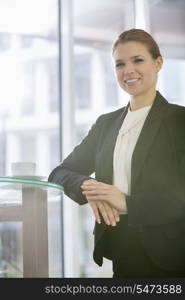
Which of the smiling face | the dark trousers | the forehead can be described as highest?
the forehead

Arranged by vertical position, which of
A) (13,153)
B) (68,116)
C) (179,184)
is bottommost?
(179,184)

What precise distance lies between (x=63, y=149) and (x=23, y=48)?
392 mm

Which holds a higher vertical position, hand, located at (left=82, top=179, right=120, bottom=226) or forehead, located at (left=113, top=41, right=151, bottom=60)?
forehead, located at (left=113, top=41, right=151, bottom=60)

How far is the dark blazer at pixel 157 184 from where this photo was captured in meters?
1.36

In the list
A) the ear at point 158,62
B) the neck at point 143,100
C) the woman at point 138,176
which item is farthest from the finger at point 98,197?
the ear at point 158,62

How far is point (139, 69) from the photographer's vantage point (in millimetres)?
1409

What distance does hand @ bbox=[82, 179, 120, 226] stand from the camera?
1.38 metres

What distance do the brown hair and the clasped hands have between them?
0.44 m

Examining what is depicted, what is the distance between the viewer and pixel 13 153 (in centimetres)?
153

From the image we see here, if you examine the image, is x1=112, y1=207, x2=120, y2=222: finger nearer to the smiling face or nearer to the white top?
the white top

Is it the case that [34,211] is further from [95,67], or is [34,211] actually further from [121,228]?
A: [95,67]

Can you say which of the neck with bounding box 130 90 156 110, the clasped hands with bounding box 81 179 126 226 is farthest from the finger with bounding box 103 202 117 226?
the neck with bounding box 130 90 156 110

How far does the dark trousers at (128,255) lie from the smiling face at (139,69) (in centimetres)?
40

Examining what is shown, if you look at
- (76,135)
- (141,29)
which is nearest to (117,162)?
(76,135)
